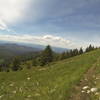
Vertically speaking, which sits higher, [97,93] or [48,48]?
[48,48]

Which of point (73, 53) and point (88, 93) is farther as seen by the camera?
point (73, 53)

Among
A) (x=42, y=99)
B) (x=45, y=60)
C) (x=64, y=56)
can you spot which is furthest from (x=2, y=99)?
(x=64, y=56)

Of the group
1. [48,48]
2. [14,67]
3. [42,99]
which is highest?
[48,48]

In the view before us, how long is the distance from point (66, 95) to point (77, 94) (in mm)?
1116

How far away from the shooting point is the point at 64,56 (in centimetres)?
9388

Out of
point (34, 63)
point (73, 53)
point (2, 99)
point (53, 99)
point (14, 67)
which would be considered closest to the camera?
point (53, 99)

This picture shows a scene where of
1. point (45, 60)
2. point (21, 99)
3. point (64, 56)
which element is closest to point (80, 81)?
point (21, 99)

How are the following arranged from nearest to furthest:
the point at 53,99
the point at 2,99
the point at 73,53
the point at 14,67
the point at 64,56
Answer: the point at 53,99
the point at 2,99
the point at 14,67
the point at 64,56
the point at 73,53

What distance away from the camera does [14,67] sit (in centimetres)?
6425

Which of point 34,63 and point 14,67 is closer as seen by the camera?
point 14,67

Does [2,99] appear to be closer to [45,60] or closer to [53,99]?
[53,99]

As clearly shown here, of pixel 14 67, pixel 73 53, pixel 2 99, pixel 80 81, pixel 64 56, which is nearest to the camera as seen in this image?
pixel 2 99

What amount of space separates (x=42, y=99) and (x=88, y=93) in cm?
418

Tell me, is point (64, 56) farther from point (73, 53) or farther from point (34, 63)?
point (34, 63)
